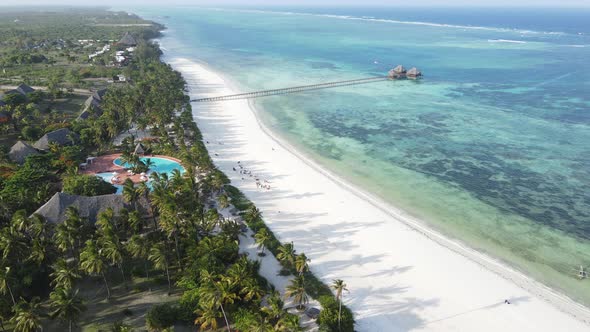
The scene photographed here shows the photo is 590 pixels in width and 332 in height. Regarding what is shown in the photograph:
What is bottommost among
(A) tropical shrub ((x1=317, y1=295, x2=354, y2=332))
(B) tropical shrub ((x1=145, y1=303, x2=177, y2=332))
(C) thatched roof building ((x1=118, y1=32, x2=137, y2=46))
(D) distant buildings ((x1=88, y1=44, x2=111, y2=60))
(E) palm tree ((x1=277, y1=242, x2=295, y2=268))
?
(B) tropical shrub ((x1=145, y1=303, x2=177, y2=332))

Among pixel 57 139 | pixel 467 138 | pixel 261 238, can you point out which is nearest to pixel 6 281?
pixel 261 238

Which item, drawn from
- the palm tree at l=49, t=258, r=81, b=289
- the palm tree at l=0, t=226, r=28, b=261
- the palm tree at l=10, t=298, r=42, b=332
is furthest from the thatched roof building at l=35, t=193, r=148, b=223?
the palm tree at l=10, t=298, r=42, b=332

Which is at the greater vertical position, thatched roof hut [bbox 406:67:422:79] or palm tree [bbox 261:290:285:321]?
thatched roof hut [bbox 406:67:422:79]

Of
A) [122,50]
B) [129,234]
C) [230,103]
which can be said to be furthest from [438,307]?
[122,50]

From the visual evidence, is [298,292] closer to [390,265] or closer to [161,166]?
[390,265]

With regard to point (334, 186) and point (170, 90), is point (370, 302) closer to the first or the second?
point (334, 186)

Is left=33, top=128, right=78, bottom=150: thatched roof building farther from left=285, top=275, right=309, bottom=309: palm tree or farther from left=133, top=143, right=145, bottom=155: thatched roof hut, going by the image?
left=285, top=275, right=309, bottom=309: palm tree
